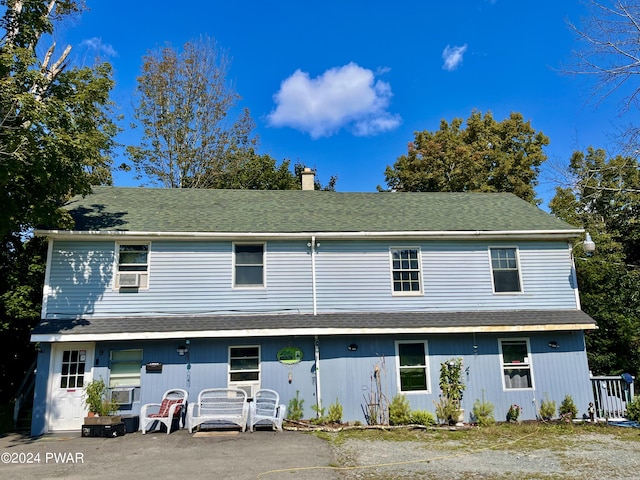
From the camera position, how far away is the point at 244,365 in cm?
1205

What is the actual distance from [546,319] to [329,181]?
22.3 meters

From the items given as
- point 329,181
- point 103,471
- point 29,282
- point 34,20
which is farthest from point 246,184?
point 103,471

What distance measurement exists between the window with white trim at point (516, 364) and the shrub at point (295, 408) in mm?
5619

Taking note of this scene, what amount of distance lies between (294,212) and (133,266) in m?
5.13

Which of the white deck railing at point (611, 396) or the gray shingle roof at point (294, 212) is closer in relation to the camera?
the white deck railing at point (611, 396)

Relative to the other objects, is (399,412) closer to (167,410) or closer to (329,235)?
(329,235)

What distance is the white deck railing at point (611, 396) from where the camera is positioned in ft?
40.8

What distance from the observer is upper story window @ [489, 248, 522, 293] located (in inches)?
528

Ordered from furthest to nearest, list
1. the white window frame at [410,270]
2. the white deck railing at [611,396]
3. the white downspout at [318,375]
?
1. the white window frame at [410,270]
2. the white deck railing at [611,396]
3. the white downspout at [318,375]

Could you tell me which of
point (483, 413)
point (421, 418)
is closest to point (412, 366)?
point (421, 418)

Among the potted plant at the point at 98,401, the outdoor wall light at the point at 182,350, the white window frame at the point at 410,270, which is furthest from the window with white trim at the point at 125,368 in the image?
the white window frame at the point at 410,270

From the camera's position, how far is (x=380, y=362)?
40.4 feet

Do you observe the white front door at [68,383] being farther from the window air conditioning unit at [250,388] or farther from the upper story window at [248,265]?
the upper story window at [248,265]

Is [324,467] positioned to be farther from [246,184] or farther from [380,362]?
[246,184]
